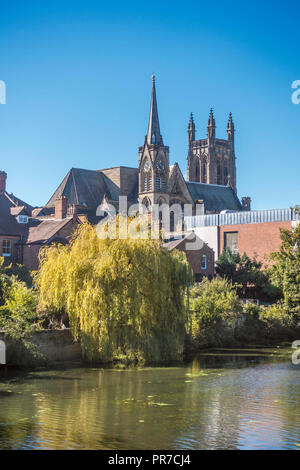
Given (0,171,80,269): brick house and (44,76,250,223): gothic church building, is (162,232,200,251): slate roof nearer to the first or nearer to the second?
(0,171,80,269): brick house

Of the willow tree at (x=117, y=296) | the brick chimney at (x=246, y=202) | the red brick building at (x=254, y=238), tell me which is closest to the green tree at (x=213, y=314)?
the willow tree at (x=117, y=296)

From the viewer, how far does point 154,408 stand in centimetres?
1858

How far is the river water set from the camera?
14.9m

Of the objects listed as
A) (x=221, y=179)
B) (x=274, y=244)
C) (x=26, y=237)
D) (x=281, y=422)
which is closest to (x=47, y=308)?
(x=281, y=422)

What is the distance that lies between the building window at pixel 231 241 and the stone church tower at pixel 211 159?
63824 millimetres

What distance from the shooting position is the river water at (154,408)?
588 inches

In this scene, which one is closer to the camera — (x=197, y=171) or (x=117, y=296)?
(x=117, y=296)

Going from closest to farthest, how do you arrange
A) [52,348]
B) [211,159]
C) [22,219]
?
[52,348]
[22,219]
[211,159]

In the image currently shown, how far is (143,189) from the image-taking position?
95625 millimetres

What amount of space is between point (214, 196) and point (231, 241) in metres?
46.0

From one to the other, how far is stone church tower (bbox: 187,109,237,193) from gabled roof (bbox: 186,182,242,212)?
561 inches

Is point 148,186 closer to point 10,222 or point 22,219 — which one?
point 22,219

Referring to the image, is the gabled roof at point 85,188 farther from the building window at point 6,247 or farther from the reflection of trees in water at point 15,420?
the reflection of trees in water at point 15,420

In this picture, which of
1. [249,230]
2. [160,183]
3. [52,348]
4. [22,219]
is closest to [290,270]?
[52,348]
